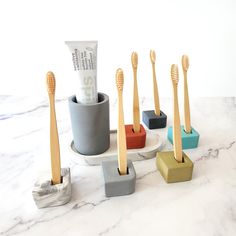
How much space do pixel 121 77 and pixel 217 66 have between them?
18.9 inches

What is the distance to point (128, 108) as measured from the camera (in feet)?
2.21

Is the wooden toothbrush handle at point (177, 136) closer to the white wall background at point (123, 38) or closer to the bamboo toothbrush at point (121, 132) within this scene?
the bamboo toothbrush at point (121, 132)

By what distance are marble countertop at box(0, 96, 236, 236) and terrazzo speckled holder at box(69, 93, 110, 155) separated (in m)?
0.03

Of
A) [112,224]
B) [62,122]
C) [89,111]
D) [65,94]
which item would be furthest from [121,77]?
[65,94]

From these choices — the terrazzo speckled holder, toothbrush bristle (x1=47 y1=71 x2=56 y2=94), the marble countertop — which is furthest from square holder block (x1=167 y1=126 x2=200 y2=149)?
toothbrush bristle (x1=47 y1=71 x2=56 y2=94)

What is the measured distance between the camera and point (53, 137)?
0.33 metres

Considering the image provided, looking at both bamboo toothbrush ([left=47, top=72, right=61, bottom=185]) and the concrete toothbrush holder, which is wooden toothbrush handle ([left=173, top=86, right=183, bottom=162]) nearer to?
the concrete toothbrush holder

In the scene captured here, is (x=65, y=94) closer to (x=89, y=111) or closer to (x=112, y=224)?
(x=89, y=111)

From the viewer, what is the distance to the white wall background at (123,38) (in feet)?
2.10

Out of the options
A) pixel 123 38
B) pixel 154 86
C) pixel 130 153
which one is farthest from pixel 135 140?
pixel 123 38

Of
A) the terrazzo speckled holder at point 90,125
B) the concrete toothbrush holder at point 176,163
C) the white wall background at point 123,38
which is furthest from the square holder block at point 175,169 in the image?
the white wall background at point 123,38

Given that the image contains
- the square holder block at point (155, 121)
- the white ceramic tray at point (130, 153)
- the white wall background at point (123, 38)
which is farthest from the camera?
the white wall background at point (123, 38)

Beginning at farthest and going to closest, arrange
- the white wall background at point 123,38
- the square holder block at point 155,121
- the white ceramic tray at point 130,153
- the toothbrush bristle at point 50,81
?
the white wall background at point 123,38
the square holder block at point 155,121
the white ceramic tray at point 130,153
the toothbrush bristle at point 50,81

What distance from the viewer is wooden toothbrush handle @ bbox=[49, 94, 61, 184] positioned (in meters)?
0.32
